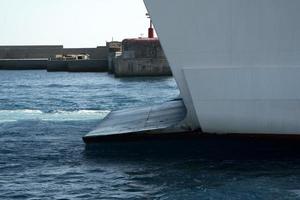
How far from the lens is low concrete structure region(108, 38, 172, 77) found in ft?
184

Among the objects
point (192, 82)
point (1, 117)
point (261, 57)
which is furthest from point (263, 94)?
point (1, 117)

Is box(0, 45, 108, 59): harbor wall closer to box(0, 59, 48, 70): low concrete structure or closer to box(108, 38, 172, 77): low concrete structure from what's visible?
box(0, 59, 48, 70): low concrete structure

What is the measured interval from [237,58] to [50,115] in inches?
444

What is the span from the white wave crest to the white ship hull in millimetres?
8891

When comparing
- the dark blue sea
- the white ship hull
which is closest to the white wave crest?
the dark blue sea

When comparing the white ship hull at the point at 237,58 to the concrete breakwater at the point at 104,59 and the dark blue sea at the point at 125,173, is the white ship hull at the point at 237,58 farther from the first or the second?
the concrete breakwater at the point at 104,59

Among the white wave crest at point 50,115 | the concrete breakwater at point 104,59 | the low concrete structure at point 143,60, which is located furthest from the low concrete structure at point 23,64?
the white wave crest at point 50,115

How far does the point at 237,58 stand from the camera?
42.1 ft

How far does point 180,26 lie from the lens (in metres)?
12.9

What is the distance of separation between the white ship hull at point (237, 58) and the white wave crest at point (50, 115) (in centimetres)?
889

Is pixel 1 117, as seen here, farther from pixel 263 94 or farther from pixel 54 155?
pixel 263 94

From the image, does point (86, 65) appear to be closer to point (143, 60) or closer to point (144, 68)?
point (143, 60)

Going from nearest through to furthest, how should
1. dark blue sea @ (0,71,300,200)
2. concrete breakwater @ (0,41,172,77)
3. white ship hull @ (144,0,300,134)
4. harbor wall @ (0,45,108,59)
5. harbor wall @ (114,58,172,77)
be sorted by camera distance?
1. dark blue sea @ (0,71,300,200)
2. white ship hull @ (144,0,300,134)
3. harbor wall @ (114,58,172,77)
4. concrete breakwater @ (0,41,172,77)
5. harbor wall @ (0,45,108,59)

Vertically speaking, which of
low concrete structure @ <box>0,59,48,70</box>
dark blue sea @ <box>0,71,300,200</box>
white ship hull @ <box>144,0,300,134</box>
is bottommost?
dark blue sea @ <box>0,71,300,200</box>
